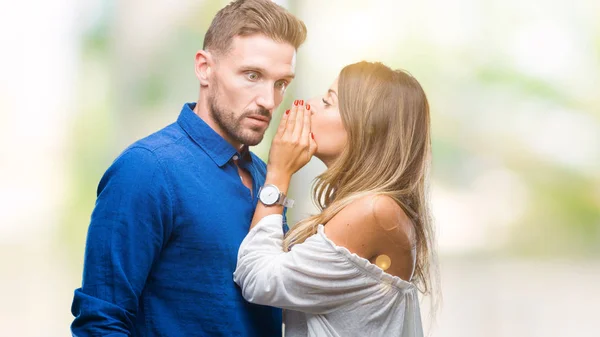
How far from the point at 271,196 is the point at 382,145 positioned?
0.28 meters

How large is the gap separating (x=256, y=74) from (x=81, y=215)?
129 cm

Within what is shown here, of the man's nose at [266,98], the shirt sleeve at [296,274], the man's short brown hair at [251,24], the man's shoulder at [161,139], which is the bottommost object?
the shirt sleeve at [296,274]

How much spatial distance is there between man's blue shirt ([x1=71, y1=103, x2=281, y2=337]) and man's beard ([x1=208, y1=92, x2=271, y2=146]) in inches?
1.3

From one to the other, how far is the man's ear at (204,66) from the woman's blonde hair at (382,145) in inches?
11.5

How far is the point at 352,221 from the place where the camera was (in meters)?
1.58

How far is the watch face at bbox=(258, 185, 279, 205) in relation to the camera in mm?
1599

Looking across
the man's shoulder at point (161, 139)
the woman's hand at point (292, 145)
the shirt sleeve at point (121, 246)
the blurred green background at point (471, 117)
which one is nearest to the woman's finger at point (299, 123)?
the woman's hand at point (292, 145)

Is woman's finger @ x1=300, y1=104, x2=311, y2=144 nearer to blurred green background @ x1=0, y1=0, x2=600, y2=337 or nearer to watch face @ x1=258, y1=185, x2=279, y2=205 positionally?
watch face @ x1=258, y1=185, x2=279, y2=205

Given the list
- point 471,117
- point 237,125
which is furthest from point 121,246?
point 471,117

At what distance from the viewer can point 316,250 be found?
1549 millimetres

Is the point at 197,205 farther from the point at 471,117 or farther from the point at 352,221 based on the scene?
the point at 471,117

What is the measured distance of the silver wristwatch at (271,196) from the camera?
5.24 feet

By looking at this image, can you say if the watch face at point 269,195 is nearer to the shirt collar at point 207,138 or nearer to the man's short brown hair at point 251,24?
the shirt collar at point 207,138

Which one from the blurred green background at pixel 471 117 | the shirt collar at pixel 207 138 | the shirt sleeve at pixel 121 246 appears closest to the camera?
Result: the shirt sleeve at pixel 121 246
